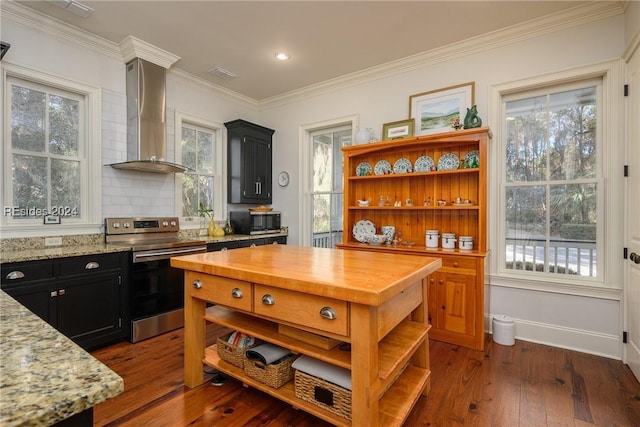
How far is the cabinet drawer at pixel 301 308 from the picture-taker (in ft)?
4.83

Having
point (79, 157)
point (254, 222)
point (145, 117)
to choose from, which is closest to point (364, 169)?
point (254, 222)

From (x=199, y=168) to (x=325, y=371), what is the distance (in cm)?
350

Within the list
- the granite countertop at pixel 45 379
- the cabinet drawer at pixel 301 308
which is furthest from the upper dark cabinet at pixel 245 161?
the granite countertop at pixel 45 379

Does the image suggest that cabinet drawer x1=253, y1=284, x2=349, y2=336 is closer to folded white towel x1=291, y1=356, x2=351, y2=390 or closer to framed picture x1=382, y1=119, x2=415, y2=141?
folded white towel x1=291, y1=356, x2=351, y2=390

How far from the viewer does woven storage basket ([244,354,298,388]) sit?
6.22 feet

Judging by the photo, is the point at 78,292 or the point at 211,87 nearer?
the point at 78,292

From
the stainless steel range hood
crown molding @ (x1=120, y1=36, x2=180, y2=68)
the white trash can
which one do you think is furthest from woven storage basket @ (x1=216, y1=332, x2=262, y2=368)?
crown molding @ (x1=120, y1=36, x2=180, y2=68)

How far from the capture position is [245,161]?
461 cm

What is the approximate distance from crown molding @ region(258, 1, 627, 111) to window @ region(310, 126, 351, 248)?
0.61m

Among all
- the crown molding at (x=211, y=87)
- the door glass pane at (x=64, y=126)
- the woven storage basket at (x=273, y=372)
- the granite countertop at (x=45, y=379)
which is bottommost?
the woven storage basket at (x=273, y=372)

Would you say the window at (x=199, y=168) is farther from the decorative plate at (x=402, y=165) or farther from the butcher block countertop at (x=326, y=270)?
the decorative plate at (x=402, y=165)

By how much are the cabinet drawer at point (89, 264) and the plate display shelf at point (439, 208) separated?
231 centimetres

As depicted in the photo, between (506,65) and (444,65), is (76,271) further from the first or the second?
(506,65)

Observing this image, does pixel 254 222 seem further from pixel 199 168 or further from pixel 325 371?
pixel 325 371
